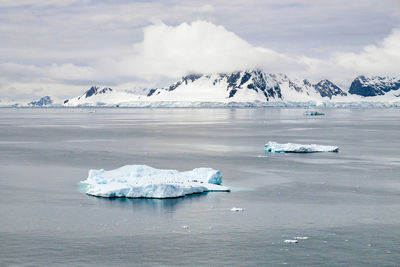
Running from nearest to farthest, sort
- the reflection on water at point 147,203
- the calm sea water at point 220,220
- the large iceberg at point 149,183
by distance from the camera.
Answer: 1. the calm sea water at point 220,220
2. the reflection on water at point 147,203
3. the large iceberg at point 149,183

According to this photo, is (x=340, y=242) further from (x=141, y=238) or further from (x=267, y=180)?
(x=267, y=180)

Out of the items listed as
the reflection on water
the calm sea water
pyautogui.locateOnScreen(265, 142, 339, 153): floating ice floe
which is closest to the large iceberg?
the reflection on water

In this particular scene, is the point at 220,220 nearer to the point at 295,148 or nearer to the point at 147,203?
the point at 147,203

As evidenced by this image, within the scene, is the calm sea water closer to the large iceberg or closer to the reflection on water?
the reflection on water

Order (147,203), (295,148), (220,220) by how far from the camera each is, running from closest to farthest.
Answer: (220,220)
(147,203)
(295,148)

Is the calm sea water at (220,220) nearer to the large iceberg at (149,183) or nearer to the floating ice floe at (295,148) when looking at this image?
the large iceberg at (149,183)

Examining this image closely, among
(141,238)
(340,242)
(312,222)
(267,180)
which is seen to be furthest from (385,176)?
(141,238)

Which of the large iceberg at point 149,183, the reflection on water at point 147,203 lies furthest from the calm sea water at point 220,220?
the large iceberg at point 149,183

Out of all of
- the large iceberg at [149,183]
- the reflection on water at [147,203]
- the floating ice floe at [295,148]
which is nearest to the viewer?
the reflection on water at [147,203]

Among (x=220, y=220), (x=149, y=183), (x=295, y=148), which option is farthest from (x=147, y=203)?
(x=295, y=148)
